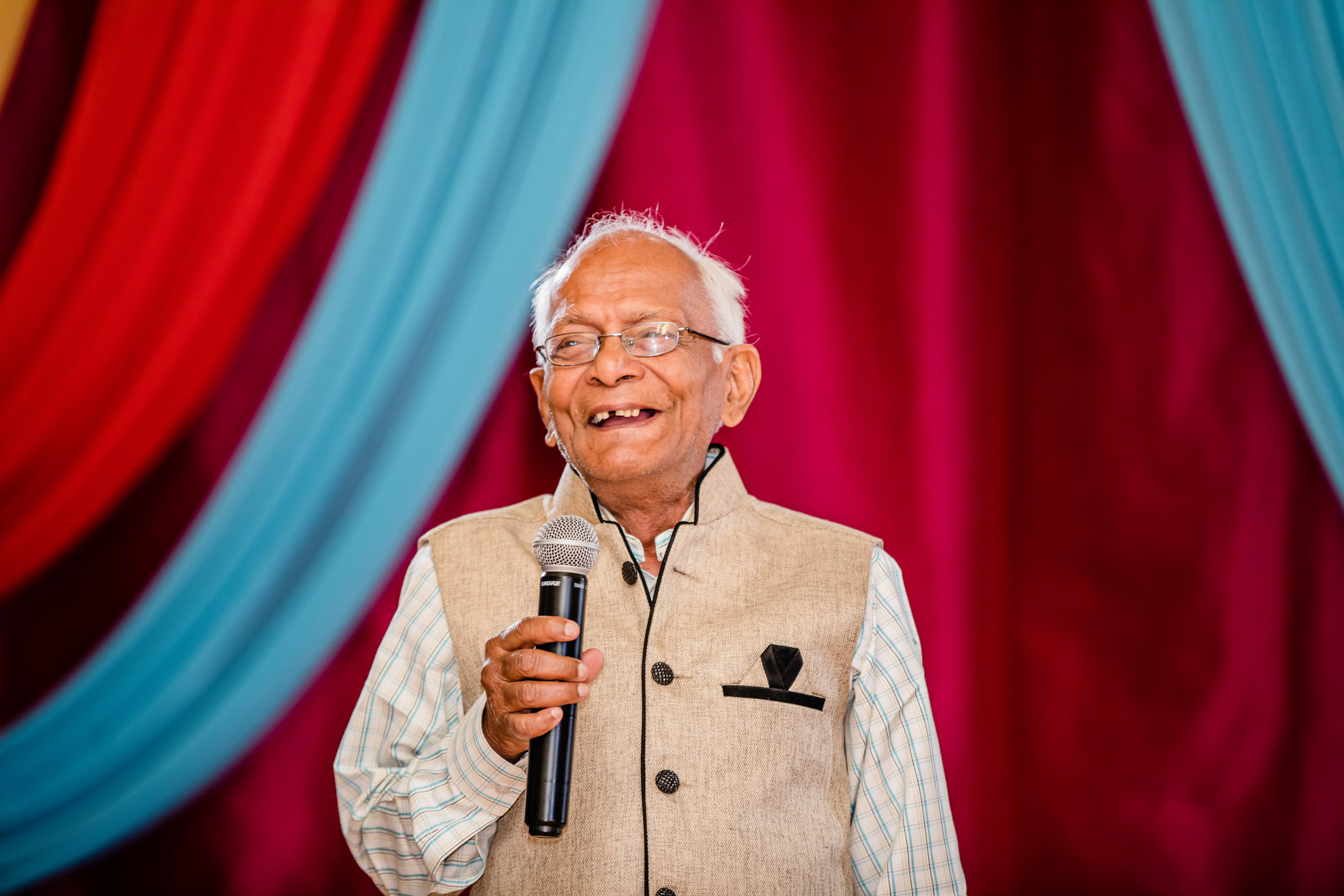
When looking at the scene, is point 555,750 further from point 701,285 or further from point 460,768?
point 701,285

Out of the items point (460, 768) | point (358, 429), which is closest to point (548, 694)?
point (460, 768)

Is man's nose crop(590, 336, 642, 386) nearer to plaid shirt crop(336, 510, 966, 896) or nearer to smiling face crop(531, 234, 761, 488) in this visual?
smiling face crop(531, 234, 761, 488)

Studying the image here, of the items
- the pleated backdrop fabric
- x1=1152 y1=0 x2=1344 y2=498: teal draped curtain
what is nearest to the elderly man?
the pleated backdrop fabric

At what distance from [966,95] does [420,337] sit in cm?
140

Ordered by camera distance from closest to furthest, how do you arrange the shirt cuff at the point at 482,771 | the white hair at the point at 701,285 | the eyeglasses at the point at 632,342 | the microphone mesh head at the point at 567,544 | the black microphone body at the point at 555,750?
the black microphone body at the point at 555,750, the microphone mesh head at the point at 567,544, the shirt cuff at the point at 482,771, the eyeglasses at the point at 632,342, the white hair at the point at 701,285

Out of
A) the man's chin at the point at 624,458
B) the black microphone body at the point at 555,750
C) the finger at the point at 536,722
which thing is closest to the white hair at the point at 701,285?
the man's chin at the point at 624,458

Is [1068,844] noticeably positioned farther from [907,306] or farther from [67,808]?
[67,808]

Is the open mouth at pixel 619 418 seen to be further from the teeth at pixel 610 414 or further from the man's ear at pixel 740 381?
the man's ear at pixel 740 381

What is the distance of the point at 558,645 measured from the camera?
1244mm

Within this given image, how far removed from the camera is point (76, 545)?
2172mm

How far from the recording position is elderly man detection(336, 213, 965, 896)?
151 cm

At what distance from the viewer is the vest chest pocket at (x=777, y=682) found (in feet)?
5.23

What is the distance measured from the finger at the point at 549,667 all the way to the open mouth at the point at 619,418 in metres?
0.52

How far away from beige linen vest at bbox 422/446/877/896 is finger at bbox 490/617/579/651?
0.36 metres
